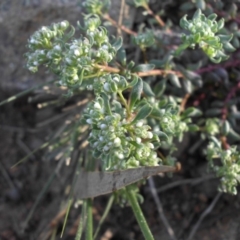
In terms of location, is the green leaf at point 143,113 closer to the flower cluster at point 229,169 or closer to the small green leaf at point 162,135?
the small green leaf at point 162,135

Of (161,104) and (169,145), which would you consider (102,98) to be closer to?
(161,104)

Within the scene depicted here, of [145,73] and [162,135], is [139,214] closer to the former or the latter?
[162,135]

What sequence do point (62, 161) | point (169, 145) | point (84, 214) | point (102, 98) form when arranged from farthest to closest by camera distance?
point (62, 161) → point (169, 145) → point (84, 214) → point (102, 98)

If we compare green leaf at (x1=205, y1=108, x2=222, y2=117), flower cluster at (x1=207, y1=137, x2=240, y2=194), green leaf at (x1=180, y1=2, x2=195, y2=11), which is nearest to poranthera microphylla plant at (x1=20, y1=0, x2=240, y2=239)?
flower cluster at (x1=207, y1=137, x2=240, y2=194)

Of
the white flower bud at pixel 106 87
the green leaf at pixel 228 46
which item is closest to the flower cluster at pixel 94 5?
the green leaf at pixel 228 46

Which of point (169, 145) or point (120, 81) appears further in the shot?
point (169, 145)

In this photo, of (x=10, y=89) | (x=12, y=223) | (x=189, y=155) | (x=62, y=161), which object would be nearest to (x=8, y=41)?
(x=10, y=89)

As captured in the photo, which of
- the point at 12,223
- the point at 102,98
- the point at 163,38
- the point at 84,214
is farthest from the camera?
the point at 12,223
